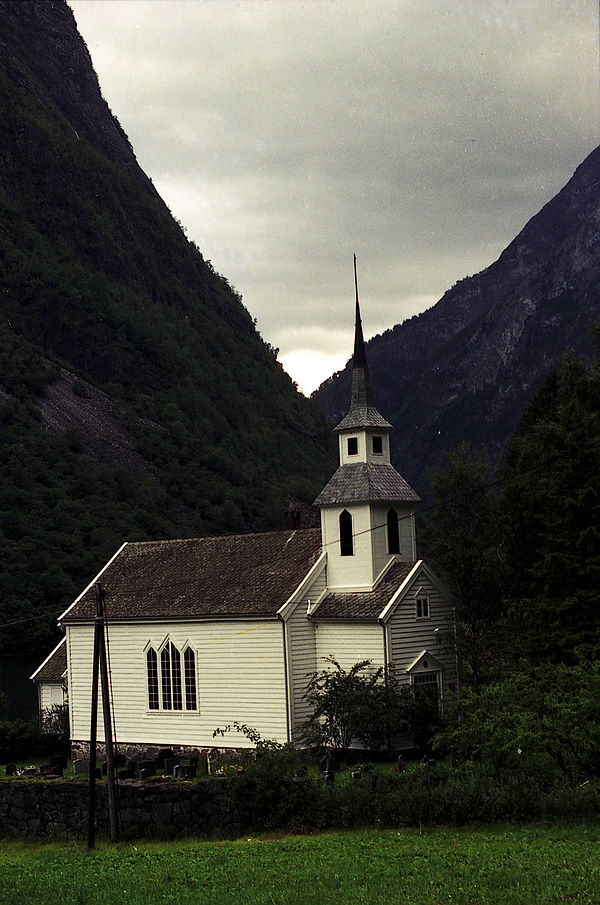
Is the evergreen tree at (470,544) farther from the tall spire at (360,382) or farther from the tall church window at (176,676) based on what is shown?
the tall church window at (176,676)

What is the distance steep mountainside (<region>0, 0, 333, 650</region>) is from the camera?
117375mm

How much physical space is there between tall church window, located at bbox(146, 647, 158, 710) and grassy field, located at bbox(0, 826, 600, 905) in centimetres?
1947

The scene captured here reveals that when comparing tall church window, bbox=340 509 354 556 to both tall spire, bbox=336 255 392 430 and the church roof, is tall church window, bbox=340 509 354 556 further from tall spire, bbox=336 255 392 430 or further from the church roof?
tall spire, bbox=336 255 392 430

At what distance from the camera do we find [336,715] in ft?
122

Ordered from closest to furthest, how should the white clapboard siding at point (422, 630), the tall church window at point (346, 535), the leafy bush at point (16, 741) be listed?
the white clapboard siding at point (422, 630), the tall church window at point (346, 535), the leafy bush at point (16, 741)

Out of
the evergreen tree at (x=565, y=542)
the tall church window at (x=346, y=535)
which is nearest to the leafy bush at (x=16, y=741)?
the tall church window at (x=346, y=535)

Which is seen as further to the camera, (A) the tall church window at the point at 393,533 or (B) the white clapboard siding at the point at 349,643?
(A) the tall church window at the point at 393,533

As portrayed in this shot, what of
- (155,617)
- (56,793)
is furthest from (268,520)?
(56,793)

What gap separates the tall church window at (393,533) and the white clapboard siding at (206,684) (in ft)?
17.0

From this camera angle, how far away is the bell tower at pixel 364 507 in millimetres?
41375

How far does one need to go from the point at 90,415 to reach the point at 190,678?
114 m

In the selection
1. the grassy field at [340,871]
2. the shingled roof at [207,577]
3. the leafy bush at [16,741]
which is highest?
the shingled roof at [207,577]

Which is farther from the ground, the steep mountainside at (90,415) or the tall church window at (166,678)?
the steep mountainside at (90,415)

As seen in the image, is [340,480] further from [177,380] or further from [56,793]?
[177,380]
